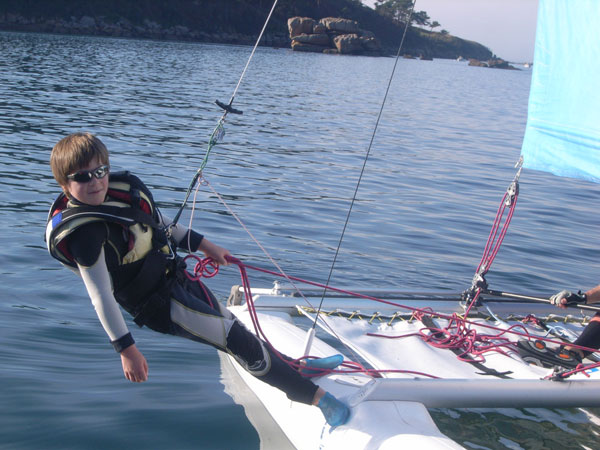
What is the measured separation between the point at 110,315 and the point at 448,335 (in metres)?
2.25

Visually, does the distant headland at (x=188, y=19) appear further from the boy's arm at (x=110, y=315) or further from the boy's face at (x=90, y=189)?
the boy's arm at (x=110, y=315)

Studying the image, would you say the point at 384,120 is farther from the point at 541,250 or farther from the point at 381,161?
the point at 541,250

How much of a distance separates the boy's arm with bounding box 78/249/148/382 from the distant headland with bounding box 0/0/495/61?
40.9m

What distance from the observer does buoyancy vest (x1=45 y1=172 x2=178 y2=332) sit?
2.69 m

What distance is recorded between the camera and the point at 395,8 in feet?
242

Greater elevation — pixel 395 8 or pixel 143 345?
pixel 395 8

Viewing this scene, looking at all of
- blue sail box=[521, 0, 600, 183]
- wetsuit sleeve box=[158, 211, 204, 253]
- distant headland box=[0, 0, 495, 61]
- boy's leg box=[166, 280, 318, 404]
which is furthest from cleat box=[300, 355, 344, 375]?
distant headland box=[0, 0, 495, 61]

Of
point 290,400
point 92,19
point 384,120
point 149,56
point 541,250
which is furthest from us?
point 92,19

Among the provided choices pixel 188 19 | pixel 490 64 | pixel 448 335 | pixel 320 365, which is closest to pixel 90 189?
pixel 320 365

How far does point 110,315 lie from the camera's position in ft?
8.68

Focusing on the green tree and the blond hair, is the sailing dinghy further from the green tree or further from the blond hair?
the green tree

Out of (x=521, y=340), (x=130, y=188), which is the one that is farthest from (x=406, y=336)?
(x=130, y=188)

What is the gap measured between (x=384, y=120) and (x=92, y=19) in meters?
45.2

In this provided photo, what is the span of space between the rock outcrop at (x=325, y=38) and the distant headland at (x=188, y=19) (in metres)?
0.75
